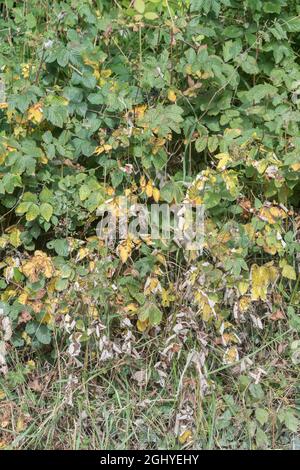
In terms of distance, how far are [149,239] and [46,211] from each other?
19.3 inches

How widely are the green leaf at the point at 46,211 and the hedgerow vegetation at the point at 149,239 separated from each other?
0.02 metres

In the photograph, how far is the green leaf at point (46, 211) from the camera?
397 centimetres

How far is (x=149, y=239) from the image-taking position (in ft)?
13.0

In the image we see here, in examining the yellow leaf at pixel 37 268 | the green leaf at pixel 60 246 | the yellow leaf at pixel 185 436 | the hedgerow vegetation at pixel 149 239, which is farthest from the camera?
the green leaf at pixel 60 246

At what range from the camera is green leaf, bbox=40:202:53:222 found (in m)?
3.97

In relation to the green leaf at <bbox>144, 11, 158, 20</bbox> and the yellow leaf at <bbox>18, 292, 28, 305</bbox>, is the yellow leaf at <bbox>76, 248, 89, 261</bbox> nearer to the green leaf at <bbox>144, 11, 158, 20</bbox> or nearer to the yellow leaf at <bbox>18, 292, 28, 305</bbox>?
the yellow leaf at <bbox>18, 292, 28, 305</bbox>

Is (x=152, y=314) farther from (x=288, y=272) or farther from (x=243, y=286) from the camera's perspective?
(x=288, y=272)

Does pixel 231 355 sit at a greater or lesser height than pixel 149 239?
lesser

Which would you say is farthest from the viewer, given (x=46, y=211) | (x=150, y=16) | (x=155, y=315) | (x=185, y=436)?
(x=150, y=16)

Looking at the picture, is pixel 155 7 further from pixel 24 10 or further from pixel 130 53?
pixel 24 10

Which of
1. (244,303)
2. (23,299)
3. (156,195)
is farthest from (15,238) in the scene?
(244,303)

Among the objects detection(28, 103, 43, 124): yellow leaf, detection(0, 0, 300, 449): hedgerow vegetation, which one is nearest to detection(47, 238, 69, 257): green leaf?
detection(0, 0, 300, 449): hedgerow vegetation

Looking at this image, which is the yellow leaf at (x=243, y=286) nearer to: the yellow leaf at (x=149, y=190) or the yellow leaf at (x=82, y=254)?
the yellow leaf at (x=149, y=190)

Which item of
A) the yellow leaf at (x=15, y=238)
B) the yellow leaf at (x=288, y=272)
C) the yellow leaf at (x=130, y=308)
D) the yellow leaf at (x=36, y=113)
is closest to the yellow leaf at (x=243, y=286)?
the yellow leaf at (x=288, y=272)
